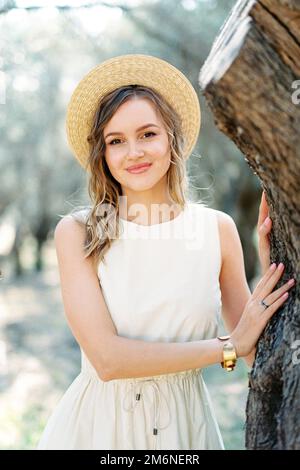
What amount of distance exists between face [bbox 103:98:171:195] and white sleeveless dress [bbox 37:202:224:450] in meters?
0.21

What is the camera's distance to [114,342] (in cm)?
260

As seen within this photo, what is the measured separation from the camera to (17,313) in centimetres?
1767

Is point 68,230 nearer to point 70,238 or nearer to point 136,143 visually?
point 70,238

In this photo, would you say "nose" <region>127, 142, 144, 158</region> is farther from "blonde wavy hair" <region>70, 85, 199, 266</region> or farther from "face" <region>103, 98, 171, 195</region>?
"blonde wavy hair" <region>70, 85, 199, 266</region>

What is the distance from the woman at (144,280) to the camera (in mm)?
2582

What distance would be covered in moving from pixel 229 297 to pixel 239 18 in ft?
4.16

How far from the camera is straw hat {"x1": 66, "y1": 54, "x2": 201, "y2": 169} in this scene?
2936mm

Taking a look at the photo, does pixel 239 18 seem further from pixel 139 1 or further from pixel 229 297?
pixel 139 1

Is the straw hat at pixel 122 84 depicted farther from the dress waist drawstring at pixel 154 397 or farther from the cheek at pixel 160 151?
the dress waist drawstring at pixel 154 397

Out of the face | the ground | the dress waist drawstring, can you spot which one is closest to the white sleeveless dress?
the dress waist drawstring

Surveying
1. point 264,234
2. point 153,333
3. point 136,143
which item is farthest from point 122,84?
point 153,333

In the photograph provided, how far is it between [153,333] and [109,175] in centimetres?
70

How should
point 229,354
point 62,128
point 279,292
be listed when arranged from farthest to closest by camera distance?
1. point 62,128
2. point 229,354
3. point 279,292
